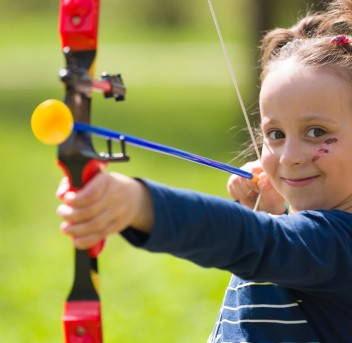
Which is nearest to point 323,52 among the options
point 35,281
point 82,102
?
point 82,102

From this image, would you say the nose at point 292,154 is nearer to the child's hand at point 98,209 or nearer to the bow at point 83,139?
the bow at point 83,139

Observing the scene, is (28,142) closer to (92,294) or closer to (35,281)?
(35,281)

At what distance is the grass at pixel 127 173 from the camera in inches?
229

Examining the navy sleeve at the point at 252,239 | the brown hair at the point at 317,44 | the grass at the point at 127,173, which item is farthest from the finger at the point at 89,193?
the grass at the point at 127,173

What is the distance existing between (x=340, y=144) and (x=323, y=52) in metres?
0.26

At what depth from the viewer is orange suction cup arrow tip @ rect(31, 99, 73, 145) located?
1.81 meters

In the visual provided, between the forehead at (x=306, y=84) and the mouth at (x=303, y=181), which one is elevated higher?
the forehead at (x=306, y=84)

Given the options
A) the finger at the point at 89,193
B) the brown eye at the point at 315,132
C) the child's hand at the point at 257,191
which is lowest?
the child's hand at the point at 257,191

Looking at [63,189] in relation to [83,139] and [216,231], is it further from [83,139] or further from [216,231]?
[216,231]

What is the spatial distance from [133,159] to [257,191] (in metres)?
9.66

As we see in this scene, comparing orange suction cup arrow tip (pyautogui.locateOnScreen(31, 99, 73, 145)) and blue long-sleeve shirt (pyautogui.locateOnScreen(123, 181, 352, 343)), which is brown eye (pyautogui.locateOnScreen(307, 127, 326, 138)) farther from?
orange suction cup arrow tip (pyautogui.locateOnScreen(31, 99, 73, 145))

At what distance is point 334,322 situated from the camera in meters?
2.48

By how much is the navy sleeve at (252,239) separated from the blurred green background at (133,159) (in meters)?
1.38

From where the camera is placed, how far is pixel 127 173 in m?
11.6
